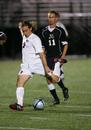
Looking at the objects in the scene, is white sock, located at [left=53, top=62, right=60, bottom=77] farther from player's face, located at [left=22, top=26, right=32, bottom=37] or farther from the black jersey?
player's face, located at [left=22, top=26, right=32, bottom=37]

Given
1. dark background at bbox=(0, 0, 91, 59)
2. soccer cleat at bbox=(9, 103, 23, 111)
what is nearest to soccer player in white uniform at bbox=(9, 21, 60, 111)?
soccer cleat at bbox=(9, 103, 23, 111)

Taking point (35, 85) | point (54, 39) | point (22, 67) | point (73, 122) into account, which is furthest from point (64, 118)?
point (35, 85)

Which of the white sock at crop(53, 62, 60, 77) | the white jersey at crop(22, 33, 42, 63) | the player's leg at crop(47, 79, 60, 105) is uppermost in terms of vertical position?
the white jersey at crop(22, 33, 42, 63)

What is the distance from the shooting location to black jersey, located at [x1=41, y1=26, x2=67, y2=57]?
48.9ft

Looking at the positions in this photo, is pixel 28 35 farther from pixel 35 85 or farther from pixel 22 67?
pixel 35 85

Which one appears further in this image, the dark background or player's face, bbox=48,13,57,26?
the dark background

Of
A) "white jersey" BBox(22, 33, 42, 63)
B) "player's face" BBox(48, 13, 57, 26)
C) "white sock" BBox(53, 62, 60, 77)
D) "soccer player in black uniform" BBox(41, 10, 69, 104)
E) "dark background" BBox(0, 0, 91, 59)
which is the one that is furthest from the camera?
"dark background" BBox(0, 0, 91, 59)

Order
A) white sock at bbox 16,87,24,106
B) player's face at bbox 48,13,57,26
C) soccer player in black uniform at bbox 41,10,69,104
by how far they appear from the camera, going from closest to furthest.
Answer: white sock at bbox 16,87,24,106 < player's face at bbox 48,13,57,26 < soccer player in black uniform at bbox 41,10,69,104

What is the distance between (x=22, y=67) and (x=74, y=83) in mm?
6283

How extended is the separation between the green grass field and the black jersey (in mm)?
1054

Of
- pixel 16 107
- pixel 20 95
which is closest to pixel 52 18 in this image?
pixel 20 95

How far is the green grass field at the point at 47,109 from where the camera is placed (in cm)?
1109

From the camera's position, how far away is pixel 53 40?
589 inches

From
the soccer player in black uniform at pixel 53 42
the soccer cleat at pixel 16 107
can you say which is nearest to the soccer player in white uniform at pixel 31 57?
the soccer cleat at pixel 16 107
